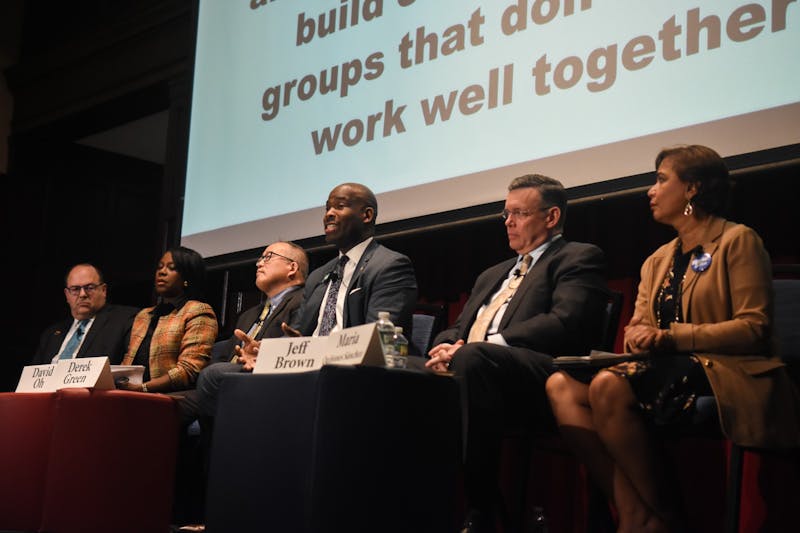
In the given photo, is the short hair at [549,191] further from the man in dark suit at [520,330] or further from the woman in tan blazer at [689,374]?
the woman in tan blazer at [689,374]

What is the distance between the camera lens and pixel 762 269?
2264 mm

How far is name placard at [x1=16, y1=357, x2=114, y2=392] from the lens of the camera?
3.02 metres

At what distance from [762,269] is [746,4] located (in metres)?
1.09

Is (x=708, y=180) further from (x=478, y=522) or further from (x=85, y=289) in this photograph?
(x=85, y=289)

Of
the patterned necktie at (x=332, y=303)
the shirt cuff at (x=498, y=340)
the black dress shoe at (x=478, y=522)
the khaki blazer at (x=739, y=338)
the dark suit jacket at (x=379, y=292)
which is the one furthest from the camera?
the patterned necktie at (x=332, y=303)

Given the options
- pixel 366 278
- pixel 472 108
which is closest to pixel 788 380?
pixel 366 278

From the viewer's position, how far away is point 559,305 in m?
2.63

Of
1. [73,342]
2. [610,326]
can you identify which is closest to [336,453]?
[610,326]

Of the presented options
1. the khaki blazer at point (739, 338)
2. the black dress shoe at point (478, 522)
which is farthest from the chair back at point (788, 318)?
the black dress shoe at point (478, 522)

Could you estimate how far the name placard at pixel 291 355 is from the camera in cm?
213

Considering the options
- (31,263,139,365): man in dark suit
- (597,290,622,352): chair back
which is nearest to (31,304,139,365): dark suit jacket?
(31,263,139,365): man in dark suit

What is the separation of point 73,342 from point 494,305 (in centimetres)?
245

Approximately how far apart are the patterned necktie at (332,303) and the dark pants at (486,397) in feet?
3.15

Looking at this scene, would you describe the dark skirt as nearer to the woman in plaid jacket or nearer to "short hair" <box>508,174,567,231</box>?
"short hair" <box>508,174,567,231</box>
